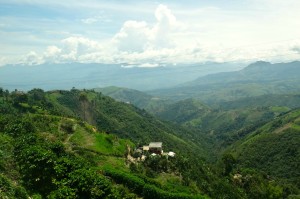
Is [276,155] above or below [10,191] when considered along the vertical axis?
below

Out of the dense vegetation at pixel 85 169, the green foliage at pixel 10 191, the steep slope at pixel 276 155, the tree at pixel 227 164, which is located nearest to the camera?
the green foliage at pixel 10 191

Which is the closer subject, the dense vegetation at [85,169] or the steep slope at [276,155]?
the dense vegetation at [85,169]

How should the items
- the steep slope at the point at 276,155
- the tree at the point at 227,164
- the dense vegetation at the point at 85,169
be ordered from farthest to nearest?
1. the steep slope at the point at 276,155
2. the tree at the point at 227,164
3. the dense vegetation at the point at 85,169

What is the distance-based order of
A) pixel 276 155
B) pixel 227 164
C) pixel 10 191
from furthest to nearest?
pixel 276 155 < pixel 227 164 < pixel 10 191

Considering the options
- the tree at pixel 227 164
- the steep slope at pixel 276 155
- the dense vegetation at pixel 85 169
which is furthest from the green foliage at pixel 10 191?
the steep slope at pixel 276 155

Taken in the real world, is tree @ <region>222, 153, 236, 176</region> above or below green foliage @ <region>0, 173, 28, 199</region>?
below

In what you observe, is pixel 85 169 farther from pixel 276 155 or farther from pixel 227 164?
pixel 276 155

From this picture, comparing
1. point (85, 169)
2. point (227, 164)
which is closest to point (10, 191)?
point (85, 169)

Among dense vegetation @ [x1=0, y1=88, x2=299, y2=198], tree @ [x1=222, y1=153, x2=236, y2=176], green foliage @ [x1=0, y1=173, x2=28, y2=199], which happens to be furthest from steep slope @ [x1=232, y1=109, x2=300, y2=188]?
green foliage @ [x1=0, y1=173, x2=28, y2=199]

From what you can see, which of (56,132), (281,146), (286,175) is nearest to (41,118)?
(56,132)

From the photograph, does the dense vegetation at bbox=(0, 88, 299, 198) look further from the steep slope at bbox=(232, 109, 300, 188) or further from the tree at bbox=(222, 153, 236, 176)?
the steep slope at bbox=(232, 109, 300, 188)

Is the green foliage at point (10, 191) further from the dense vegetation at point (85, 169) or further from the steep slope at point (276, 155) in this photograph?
the steep slope at point (276, 155)

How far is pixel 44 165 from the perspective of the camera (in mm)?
51625

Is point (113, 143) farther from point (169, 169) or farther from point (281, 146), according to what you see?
point (281, 146)
